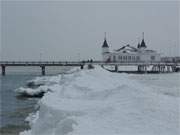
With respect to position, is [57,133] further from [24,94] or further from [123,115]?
[24,94]

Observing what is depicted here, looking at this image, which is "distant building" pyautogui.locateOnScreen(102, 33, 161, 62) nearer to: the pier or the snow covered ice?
the pier

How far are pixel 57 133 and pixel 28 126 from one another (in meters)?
8.15

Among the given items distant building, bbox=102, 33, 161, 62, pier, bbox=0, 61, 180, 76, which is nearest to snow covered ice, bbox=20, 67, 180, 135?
pier, bbox=0, 61, 180, 76

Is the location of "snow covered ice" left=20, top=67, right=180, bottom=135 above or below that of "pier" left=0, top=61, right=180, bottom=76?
above

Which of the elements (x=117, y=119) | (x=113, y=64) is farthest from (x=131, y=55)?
(x=117, y=119)

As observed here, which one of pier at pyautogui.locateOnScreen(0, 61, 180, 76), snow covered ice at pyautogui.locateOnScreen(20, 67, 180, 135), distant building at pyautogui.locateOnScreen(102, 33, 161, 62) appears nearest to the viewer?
snow covered ice at pyautogui.locateOnScreen(20, 67, 180, 135)

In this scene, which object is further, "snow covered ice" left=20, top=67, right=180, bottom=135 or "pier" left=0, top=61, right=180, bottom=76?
"pier" left=0, top=61, right=180, bottom=76

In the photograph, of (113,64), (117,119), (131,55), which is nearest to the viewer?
(117,119)

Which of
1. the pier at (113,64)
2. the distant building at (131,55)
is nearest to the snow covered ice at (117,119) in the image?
the pier at (113,64)

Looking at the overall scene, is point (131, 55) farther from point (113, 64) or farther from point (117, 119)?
point (117, 119)

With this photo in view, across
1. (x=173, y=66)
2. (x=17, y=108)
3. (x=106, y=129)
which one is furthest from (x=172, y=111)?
(x=173, y=66)

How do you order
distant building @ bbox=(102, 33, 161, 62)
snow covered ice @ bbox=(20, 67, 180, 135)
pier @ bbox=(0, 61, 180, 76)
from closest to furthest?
snow covered ice @ bbox=(20, 67, 180, 135) < pier @ bbox=(0, 61, 180, 76) < distant building @ bbox=(102, 33, 161, 62)

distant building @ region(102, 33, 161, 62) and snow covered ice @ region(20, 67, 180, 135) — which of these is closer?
snow covered ice @ region(20, 67, 180, 135)

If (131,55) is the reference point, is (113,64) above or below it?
below
